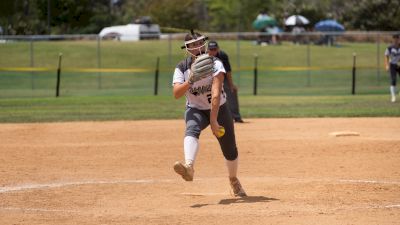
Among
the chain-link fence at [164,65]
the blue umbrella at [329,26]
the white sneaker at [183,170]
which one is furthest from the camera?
the blue umbrella at [329,26]

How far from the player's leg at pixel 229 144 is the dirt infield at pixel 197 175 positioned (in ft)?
0.68

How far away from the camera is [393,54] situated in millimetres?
28125

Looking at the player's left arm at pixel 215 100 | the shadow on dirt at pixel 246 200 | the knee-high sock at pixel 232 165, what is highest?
the player's left arm at pixel 215 100

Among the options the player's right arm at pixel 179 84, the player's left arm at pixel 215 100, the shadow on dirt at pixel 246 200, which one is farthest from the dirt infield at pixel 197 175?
the player's right arm at pixel 179 84

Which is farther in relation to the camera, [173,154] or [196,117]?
[173,154]

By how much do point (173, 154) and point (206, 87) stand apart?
5.64m

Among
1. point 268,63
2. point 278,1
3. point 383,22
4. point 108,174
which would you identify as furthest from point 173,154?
point 278,1

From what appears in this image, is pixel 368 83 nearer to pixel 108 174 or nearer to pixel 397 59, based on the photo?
pixel 397 59

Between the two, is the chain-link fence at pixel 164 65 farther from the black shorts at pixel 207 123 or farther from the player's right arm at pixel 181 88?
the player's right arm at pixel 181 88

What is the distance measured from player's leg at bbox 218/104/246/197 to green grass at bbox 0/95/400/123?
13.0 metres

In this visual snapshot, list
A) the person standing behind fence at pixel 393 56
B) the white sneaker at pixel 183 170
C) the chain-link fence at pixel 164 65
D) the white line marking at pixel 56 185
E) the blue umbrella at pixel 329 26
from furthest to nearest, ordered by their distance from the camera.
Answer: the blue umbrella at pixel 329 26
the chain-link fence at pixel 164 65
the person standing behind fence at pixel 393 56
the white line marking at pixel 56 185
the white sneaker at pixel 183 170

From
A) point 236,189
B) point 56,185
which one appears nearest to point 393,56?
point 56,185

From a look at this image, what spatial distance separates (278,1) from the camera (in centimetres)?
6575

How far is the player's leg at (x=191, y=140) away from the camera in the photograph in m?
10.2
